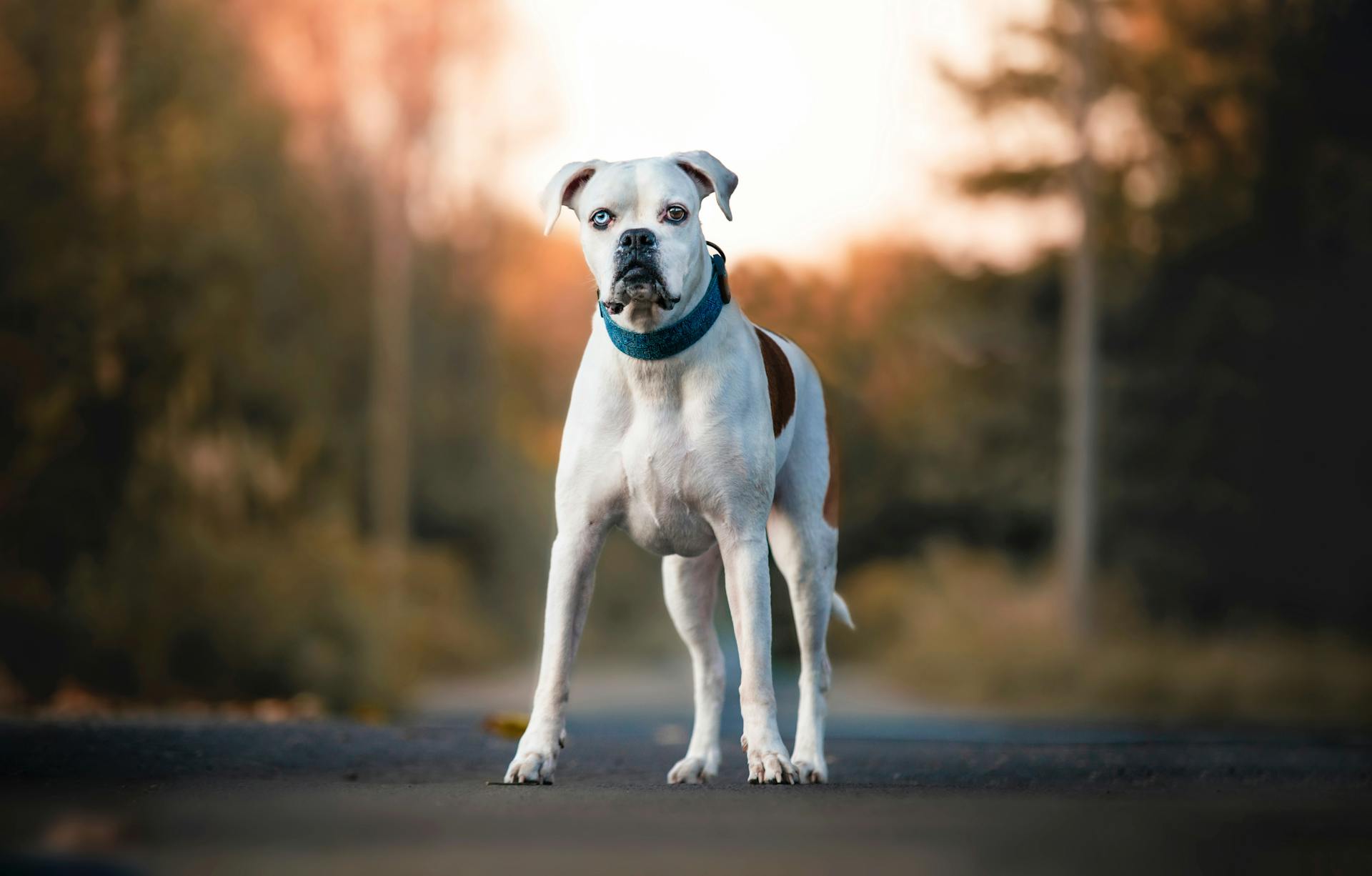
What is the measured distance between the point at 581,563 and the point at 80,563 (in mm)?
14278

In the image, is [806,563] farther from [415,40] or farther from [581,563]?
[415,40]

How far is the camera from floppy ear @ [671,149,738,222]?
679 cm

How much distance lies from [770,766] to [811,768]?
25.1 inches

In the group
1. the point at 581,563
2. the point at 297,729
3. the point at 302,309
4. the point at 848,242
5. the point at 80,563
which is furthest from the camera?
the point at 302,309

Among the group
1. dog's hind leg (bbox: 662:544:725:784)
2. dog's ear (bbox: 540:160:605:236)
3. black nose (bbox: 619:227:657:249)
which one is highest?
dog's ear (bbox: 540:160:605:236)

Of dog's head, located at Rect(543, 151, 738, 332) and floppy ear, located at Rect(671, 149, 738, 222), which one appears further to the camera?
floppy ear, located at Rect(671, 149, 738, 222)

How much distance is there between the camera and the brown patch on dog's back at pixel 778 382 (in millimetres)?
7246

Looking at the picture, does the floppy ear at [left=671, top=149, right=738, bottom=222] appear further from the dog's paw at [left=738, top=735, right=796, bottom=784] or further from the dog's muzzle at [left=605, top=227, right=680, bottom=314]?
the dog's paw at [left=738, top=735, right=796, bottom=784]

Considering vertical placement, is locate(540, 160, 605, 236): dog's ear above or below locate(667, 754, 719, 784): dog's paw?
above

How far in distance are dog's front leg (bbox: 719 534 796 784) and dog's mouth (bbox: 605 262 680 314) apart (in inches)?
39.0

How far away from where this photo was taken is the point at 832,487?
25.8 ft

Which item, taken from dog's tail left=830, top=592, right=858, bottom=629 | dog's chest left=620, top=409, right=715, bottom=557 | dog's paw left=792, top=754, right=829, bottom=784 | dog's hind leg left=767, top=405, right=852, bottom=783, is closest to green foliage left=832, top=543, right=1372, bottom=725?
dog's tail left=830, top=592, right=858, bottom=629

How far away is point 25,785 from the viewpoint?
6.99m

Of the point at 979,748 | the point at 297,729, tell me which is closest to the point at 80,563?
the point at 297,729
